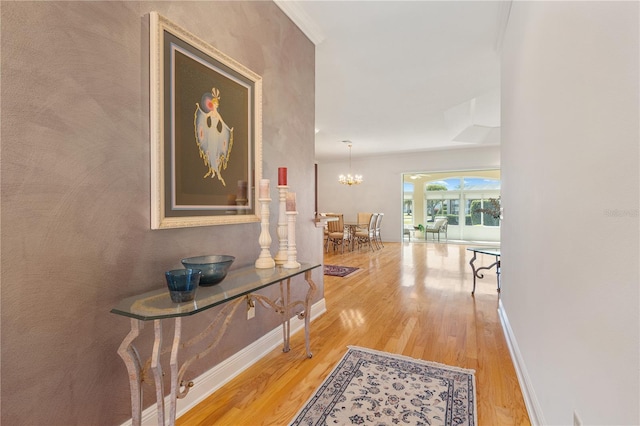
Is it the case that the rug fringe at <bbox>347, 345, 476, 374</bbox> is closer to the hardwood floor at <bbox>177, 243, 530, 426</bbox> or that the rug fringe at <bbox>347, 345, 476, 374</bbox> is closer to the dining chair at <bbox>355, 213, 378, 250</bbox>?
the hardwood floor at <bbox>177, 243, 530, 426</bbox>

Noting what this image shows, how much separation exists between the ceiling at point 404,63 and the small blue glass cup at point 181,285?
230cm

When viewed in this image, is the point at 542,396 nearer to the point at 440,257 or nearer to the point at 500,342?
the point at 500,342

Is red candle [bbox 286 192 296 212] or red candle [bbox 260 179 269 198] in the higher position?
red candle [bbox 260 179 269 198]

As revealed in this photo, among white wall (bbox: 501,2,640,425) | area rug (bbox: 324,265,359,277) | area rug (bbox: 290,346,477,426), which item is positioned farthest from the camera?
area rug (bbox: 324,265,359,277)

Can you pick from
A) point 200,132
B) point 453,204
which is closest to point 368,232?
point 453,204

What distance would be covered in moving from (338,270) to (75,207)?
14.3 feet

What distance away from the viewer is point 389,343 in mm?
2395

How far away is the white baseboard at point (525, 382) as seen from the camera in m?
1.44

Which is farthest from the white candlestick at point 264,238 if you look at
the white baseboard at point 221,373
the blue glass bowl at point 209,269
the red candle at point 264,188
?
the white baseboard at point 221,373

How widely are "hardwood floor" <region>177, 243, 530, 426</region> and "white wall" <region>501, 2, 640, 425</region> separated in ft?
1.09

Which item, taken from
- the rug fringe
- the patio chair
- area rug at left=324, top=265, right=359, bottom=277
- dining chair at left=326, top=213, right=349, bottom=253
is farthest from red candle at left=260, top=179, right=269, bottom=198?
the patio chair

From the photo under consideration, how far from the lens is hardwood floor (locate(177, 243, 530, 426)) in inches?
64.1

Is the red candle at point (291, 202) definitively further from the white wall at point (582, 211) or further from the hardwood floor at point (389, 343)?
the white wall at point (582, 211)

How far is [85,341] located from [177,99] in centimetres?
119
